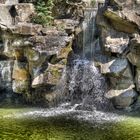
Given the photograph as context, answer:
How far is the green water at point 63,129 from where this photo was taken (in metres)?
18.7

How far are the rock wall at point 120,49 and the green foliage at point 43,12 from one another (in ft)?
10.4

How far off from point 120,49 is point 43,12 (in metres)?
6.01

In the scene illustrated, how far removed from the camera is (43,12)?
27.3 meters

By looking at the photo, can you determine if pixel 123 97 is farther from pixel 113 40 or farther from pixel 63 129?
pixel 63 129

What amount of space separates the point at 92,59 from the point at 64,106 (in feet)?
11.1

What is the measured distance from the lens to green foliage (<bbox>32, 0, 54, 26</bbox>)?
26.8 metres

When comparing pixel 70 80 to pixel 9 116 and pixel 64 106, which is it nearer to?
pixel 64 106

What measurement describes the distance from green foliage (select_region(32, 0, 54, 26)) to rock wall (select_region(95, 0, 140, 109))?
10.4 feet

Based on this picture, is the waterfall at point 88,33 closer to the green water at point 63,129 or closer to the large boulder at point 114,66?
the large boulder at point 114,66

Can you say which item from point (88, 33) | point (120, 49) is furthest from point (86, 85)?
point (88, 33)

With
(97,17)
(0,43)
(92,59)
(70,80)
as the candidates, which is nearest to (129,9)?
(97,17)

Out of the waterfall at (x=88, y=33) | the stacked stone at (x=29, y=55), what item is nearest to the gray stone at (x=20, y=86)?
the stacked stone at (x=29, y=55)

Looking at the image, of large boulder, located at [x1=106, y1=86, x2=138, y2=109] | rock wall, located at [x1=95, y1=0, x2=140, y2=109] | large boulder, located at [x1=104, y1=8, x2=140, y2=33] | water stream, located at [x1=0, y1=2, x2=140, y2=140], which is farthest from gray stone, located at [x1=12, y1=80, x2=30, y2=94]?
large boulder, located at [x1=104, y1=8, x2=140, y2=33]

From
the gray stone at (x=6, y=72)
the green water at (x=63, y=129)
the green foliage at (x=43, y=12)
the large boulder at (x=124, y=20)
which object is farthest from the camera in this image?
the green foliage at (x=43, y=12)
